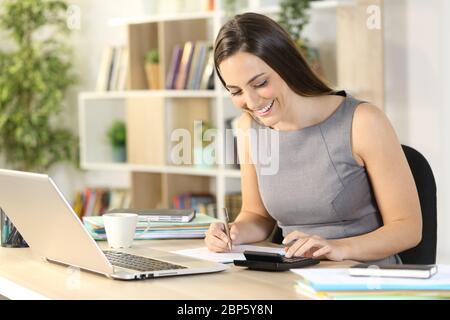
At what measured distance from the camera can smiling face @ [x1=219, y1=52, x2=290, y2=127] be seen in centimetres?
204

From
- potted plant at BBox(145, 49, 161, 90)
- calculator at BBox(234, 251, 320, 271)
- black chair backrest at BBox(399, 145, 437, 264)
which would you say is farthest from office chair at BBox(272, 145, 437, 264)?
potted plant at BBox(145, 49, 161, 90)

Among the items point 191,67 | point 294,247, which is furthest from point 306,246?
point 191,67

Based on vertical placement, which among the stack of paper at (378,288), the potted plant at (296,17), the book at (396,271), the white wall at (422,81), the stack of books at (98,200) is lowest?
the stack of books at (98,200)

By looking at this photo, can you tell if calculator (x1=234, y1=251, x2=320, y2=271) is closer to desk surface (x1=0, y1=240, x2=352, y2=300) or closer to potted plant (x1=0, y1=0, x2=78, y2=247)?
desk surface (x1=0, y1=240, x2=352, y2=300)

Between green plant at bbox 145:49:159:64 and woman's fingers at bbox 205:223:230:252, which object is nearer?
woman's fingers at bbox 205:223:230:252

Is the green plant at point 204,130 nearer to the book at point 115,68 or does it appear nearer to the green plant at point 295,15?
the book at point 115,68

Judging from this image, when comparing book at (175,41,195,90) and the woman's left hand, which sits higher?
book at (175,41,195,90)

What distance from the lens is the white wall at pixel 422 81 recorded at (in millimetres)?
3787

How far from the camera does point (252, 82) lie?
2047 millimetres

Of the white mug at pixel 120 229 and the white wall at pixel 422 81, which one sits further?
the white wall at pixel 422 81

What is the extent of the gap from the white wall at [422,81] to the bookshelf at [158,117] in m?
0.81

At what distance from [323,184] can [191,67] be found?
2538 mm

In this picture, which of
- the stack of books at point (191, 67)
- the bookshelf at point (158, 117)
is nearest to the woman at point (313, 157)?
the bookshelf at point (158, 117)

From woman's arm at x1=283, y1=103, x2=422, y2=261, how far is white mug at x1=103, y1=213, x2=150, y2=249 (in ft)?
1.53
